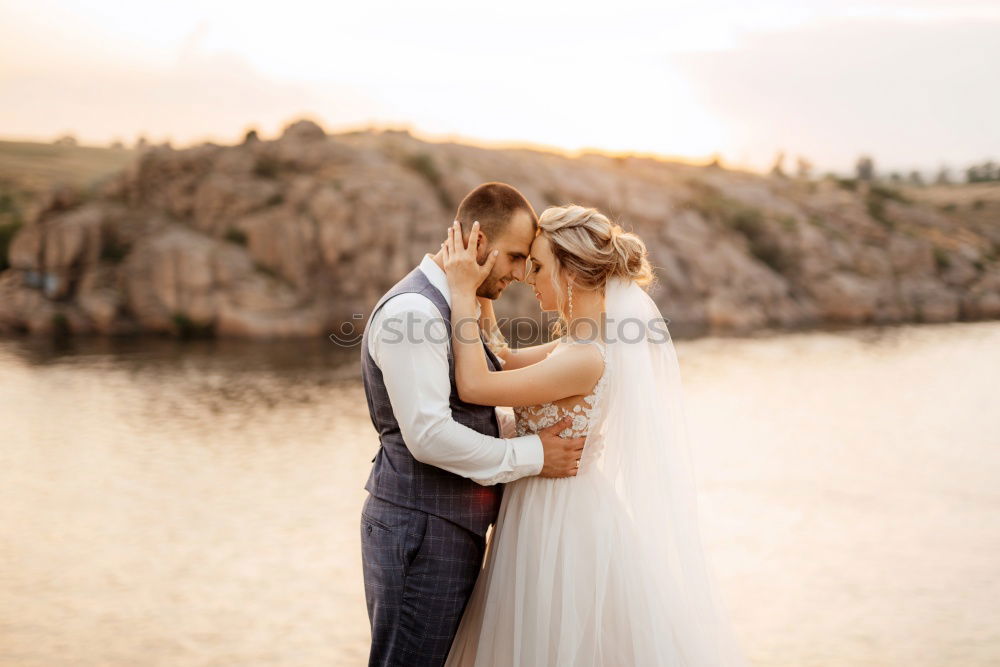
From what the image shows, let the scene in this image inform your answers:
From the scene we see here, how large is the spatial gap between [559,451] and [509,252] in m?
0.88

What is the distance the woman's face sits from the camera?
147 inches

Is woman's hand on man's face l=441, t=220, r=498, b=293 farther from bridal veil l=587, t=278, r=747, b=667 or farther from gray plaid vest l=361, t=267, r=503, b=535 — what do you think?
bridal veil l=587, t=278, r=747, b=667

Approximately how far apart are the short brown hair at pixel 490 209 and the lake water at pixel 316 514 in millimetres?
3647

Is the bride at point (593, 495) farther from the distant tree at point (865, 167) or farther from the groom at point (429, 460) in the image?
the distant tree at point (865, 167)

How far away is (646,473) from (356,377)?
1473 cm

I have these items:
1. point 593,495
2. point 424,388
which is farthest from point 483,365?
point 593,495

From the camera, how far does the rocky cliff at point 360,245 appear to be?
82.0ft

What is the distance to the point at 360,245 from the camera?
28.0m

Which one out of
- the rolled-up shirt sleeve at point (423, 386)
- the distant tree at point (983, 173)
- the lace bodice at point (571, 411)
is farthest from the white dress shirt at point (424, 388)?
the distant tree at point (983, 173)

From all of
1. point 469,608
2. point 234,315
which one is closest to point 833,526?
point 469,608

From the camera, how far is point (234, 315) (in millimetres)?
24516

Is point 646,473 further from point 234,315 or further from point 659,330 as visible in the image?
point 234,315

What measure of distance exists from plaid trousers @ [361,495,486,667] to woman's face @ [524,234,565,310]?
1.09m

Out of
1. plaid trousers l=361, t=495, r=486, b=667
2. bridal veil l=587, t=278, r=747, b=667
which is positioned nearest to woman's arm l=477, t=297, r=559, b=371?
bridal veil l=587, t=278, r=747, b=667
